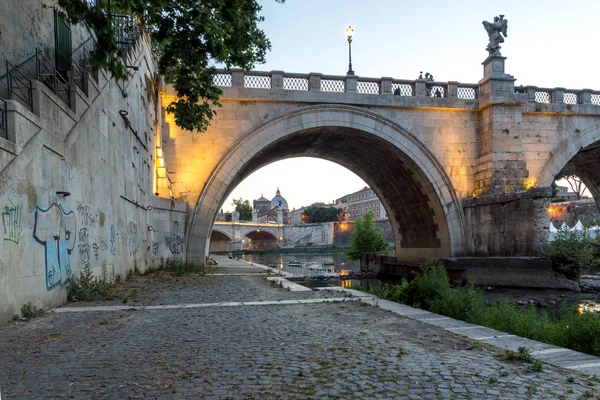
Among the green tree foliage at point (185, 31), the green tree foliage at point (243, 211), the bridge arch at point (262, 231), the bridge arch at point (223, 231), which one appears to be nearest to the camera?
the green tree foliage at point (185, 31)

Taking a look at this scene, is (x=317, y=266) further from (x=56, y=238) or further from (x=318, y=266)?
(x=56, y=238)

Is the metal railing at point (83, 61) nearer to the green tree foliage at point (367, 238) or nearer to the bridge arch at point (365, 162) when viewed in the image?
the bridge arch at point (365, 162)

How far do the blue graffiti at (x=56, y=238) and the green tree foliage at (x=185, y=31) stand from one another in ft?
8.91

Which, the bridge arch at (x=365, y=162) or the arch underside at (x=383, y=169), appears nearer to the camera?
the bridge arch at (x=365, y=162)

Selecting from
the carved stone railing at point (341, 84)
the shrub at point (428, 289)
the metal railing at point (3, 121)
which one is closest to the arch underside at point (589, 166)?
the carved stone railing at point (341, 84)

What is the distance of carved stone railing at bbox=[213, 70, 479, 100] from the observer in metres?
18.8

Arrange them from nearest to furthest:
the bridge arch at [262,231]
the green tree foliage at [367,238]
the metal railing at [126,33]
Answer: the metal railing at [126,33] < the green tree foliage at [367,238] < the bridge arch at [262,231]

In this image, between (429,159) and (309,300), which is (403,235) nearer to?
(429,159)

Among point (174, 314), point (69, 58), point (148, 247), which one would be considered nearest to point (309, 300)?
point (174, 314)

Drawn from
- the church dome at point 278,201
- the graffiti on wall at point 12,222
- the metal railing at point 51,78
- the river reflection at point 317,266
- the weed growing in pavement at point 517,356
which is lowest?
the river reflection at point 317,266

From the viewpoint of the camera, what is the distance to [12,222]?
611cm

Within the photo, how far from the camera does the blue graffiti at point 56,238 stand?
6.98m

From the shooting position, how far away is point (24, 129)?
20.9ft

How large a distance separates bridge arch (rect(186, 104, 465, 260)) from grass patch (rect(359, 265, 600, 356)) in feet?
31.2
